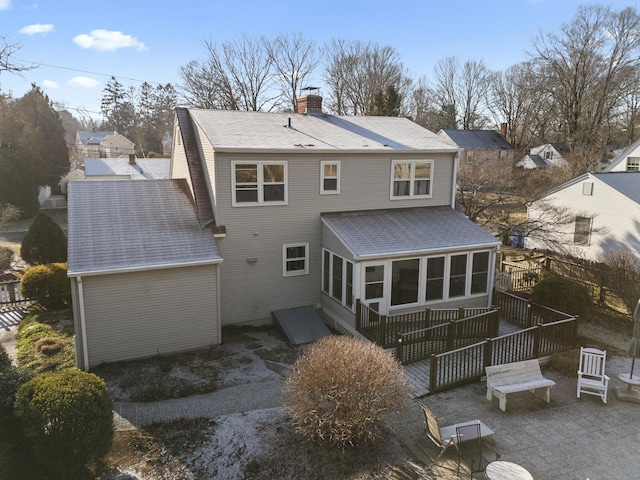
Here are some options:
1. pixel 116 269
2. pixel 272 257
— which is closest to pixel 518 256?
pixel 272 257

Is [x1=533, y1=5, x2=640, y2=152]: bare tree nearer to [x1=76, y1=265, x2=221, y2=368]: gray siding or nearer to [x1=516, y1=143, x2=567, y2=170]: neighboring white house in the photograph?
[x1=516, y1=143, x2=567, y2=170]: neighboring white house

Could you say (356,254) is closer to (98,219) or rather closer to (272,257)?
(272,257)

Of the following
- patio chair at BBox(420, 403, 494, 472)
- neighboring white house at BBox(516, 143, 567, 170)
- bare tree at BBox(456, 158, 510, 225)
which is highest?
neighboring white house at BBox(516, 143, 567, 170)

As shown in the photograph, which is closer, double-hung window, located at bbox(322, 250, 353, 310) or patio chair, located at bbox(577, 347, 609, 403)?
patio chair, located at bbox(577, 347, 609, 403)

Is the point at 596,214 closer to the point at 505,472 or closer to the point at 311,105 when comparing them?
the point at 311,105

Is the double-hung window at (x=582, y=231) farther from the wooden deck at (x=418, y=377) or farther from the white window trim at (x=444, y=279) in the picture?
the wooden deck at (x=418, y=377)

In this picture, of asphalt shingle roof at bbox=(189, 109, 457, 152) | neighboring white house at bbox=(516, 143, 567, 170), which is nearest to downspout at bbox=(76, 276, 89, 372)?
asphalt shingle roof at bbox=(189, 109, 457, 152)
